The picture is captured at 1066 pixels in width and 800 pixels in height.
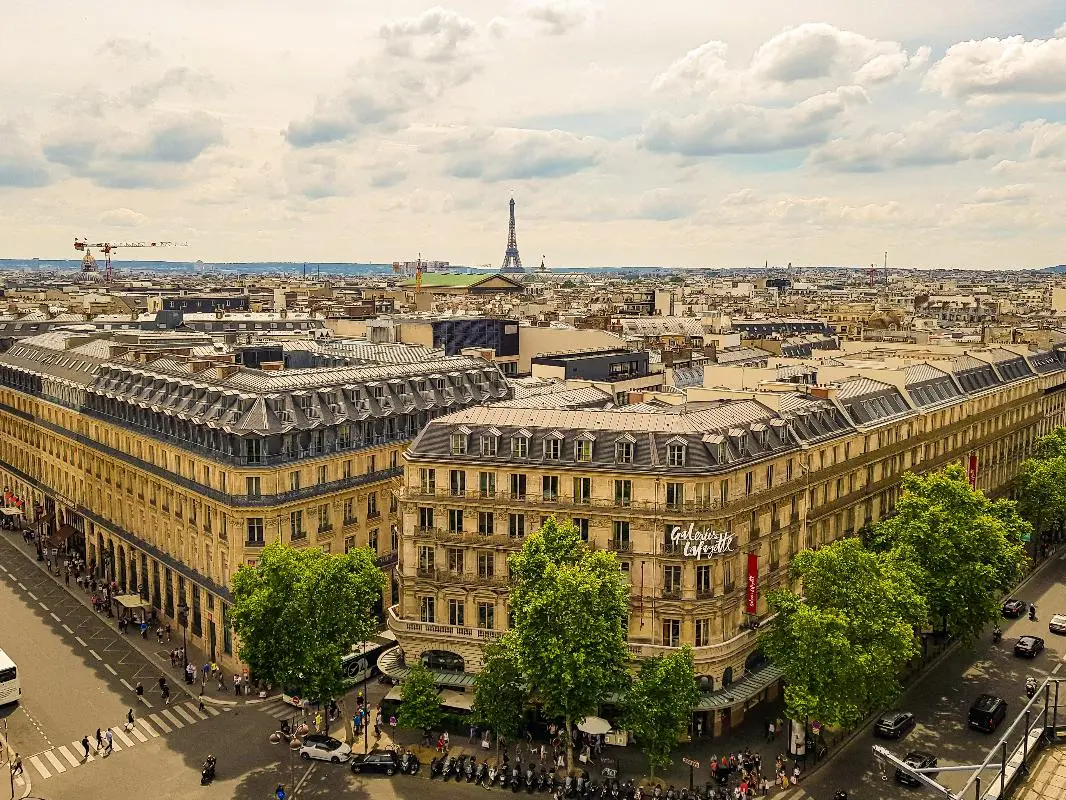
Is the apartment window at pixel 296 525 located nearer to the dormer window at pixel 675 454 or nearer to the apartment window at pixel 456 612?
the apartment window at pixel 456 612

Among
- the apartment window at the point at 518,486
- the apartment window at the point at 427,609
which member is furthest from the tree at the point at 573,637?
the apartment window at the point at 427,609

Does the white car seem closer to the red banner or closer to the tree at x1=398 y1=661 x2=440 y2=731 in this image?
the tree at x1=398 y1=661 x2=440 y2=731

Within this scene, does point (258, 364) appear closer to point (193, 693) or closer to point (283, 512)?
point (283, 512)

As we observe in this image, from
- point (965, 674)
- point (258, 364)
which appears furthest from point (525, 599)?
point (258, 364)

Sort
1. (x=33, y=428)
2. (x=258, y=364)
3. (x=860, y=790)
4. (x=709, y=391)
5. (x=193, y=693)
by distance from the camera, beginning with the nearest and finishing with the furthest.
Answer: (x=860, y=790), (x=193, y=693), (x=709, y=391), (x=258, y=364), (x=33, y=428)

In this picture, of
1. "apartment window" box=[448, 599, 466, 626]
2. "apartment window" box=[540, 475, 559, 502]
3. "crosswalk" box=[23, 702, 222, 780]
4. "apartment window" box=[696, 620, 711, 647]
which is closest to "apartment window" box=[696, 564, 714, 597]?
"apartment window" box=[696, 620, 711, 647]

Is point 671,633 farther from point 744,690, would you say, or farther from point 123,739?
point 123,739
